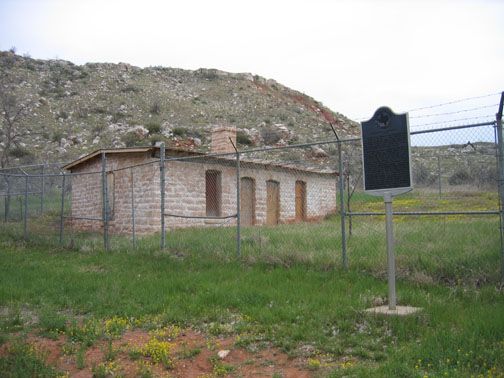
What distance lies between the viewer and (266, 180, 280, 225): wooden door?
23141 millimetres

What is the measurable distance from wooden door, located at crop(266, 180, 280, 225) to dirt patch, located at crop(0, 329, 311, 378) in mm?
16720

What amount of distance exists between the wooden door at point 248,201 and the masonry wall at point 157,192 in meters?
0.18

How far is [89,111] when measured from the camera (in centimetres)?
4347

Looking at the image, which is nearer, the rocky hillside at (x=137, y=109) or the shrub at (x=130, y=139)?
the shrub at (x=130, y=139)

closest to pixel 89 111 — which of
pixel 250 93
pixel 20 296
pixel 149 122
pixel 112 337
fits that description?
pixel 149 122

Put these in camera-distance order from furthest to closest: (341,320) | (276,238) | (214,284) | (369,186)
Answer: (276,238) → (214,284) → (369,186) → (341,320)

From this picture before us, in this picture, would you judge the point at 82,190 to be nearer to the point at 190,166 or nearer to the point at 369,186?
the point at 190,166

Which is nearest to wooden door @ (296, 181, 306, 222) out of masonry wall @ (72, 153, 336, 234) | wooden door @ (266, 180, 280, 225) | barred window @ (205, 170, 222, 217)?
masonry wall @ (72, 153, 336, 234)

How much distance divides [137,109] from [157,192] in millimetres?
28837

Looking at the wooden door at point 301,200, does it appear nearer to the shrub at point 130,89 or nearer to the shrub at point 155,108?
the shrub at point 155,108

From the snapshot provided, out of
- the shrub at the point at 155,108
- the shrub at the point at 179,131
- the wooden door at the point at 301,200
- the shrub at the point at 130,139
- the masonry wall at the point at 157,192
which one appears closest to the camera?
the masonry wall at the point at 157,192

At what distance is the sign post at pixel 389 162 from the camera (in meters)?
6.34

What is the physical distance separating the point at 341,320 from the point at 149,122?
36432 millimetres

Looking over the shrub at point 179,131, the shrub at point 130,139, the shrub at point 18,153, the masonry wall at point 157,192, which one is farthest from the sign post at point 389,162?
the shrub at point 179,131
